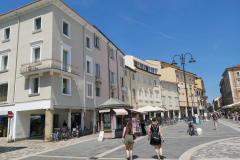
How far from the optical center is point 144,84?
131 feet

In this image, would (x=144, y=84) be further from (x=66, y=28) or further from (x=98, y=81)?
(x=66, y=28)

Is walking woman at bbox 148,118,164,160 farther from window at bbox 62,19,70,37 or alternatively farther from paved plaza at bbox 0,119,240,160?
window at bbox 62,19,70,37

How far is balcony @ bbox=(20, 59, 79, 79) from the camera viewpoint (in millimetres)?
16859

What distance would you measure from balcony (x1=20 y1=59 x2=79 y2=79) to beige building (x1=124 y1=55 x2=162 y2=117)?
2063 centimetres

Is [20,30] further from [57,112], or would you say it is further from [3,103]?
[57,112]

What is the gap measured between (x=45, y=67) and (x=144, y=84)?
84.9 feet

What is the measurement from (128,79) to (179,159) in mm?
27794

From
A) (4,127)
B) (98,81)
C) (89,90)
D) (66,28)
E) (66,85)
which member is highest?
(66,28)

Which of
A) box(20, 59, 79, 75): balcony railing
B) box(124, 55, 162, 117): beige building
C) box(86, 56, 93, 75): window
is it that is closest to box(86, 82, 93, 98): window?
box(86, 56, 93, 75): window

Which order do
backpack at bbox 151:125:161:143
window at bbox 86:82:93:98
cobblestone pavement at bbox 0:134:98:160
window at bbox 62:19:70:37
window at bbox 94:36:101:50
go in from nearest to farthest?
backpack at bbox 151:125:161:143 → cobblestone pavement at bbox 0:134:98:160 → window at bbox 62:19:70:37 → window at bbox 86:82:93:98 → window at bbox 94:36:101:50

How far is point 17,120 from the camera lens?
17.8 meters

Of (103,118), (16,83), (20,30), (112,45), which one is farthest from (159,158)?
(112,45)

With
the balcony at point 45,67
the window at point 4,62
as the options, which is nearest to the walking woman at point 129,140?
the balcony at point 45,67

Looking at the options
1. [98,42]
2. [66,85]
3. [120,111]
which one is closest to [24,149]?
[120,111]
